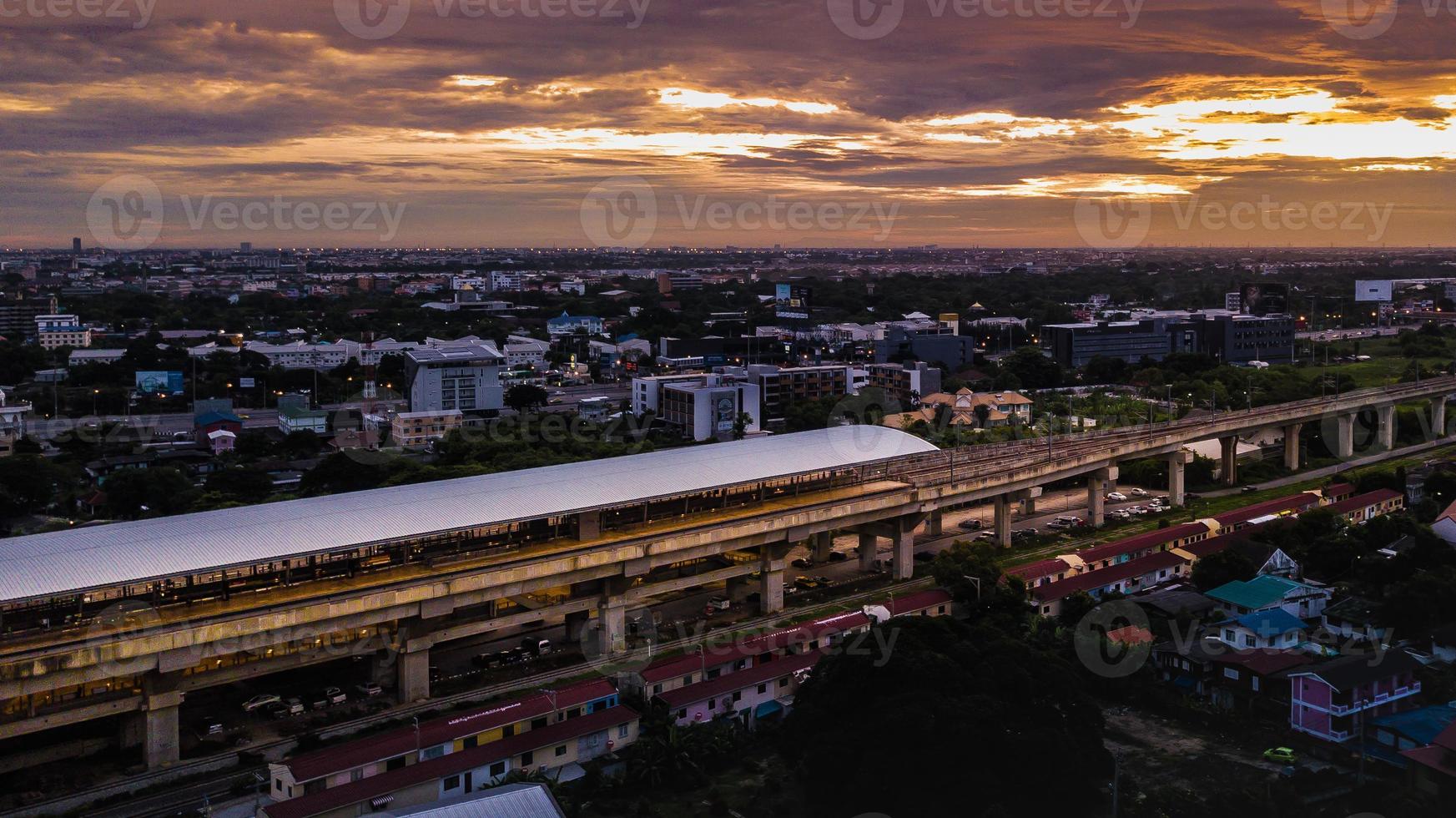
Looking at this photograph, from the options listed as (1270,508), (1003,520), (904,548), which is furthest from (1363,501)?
(904,548)

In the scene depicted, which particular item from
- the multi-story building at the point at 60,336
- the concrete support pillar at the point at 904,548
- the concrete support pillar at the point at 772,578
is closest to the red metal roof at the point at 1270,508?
the concrete support pillar at the point at 904,548

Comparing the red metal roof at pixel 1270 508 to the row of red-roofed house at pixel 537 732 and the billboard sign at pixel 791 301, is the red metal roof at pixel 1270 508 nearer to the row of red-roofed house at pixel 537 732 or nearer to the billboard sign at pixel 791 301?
the row of red-roofed house at pixel 537 732

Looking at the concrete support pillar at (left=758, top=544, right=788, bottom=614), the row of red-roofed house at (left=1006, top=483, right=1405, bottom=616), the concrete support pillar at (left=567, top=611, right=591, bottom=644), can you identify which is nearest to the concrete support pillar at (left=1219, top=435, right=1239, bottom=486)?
the row of red-roofed house at (left=1006, top=483, right=1405, bottom=616)

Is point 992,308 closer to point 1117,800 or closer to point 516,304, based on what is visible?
point 516,304

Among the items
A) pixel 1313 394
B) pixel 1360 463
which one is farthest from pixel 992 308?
pixel 1360 463

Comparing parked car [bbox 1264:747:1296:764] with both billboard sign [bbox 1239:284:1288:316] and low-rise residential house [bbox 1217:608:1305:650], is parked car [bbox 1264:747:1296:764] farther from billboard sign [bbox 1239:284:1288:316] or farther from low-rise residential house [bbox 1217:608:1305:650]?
billboard sign [bbox 1239:284:1288:316]

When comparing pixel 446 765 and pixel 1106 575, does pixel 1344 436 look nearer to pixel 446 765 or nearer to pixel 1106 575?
pixel 1106 575
